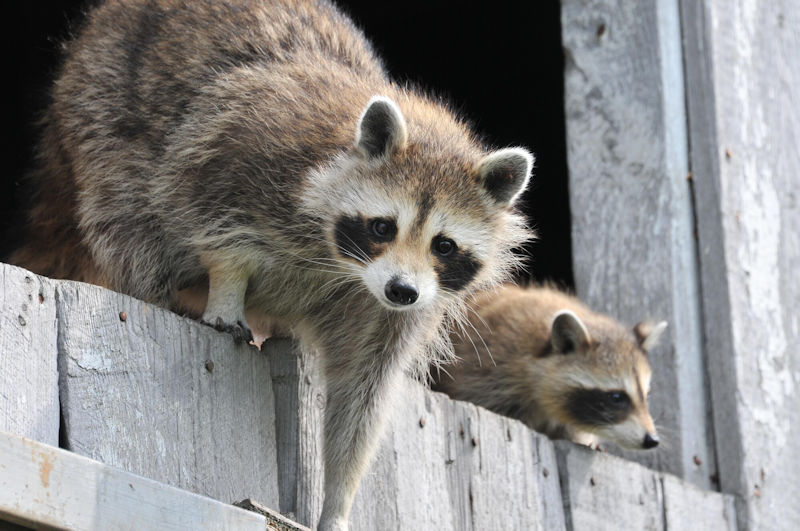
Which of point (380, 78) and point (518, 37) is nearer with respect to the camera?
point (380, 78)

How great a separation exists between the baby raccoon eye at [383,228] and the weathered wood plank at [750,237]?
2.08 meters

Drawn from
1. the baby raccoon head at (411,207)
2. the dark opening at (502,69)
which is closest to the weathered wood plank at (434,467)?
the baby raccoon head at (411,207)

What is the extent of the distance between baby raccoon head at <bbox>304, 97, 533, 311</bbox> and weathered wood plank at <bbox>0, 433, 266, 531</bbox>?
106cm

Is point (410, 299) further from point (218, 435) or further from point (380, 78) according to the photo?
point (380, 78)

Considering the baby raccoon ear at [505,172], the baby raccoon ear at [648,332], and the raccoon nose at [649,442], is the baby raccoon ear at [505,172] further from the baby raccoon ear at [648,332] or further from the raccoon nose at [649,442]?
the raccoon nose at [649,442]

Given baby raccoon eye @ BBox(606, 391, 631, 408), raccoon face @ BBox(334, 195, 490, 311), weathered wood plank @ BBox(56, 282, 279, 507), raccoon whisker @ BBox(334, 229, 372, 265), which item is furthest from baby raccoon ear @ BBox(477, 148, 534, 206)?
baby raccoon eye @ BBox(606, 391, 631, 408)

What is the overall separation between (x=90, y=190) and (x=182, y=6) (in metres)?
0.83

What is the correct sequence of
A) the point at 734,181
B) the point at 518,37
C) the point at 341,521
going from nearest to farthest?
the point at 341,521, the point at 734,181, the point at 518,37

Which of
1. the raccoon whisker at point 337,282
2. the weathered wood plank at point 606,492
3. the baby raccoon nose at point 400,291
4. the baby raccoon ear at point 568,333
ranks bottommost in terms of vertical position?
the baby raccoon ear at point 568,333

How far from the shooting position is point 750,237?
552 cm

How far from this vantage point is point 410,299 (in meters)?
3.67

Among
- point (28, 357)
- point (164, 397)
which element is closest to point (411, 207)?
point (164, 397)

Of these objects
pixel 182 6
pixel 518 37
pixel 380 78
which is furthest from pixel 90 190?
Answer: pixel 518 37

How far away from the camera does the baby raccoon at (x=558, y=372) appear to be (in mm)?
5941
